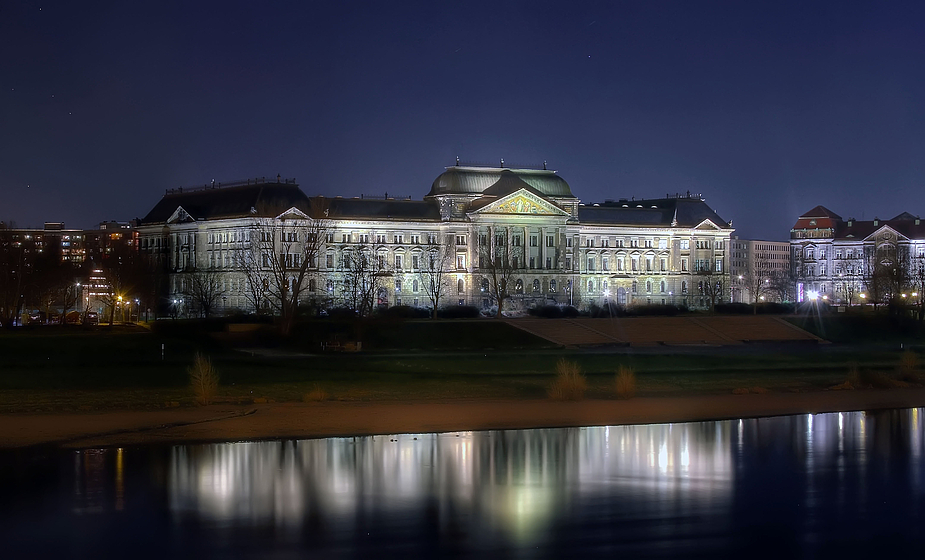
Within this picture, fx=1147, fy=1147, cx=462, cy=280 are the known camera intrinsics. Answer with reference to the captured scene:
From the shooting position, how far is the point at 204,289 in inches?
4840

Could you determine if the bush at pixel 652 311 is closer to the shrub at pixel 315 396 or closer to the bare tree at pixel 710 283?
the bare tree at pixel 710 283

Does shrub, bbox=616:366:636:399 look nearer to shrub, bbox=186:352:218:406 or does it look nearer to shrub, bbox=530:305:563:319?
shrub, bbox=186:352:218:406

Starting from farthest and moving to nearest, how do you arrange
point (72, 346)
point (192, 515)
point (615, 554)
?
point (72, 346), point (192, 515), point (615, 554)

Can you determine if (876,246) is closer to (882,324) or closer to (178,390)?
(882,324)

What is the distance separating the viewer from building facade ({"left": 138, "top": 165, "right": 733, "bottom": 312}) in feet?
433

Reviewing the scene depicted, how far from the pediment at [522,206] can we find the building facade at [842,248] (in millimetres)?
42493

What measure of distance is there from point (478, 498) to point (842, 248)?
165 metres

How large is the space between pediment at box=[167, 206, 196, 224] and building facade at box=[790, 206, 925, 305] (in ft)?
279

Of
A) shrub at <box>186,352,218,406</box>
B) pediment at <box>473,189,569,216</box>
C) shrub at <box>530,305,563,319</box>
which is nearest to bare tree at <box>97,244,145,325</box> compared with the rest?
shrub at <box>530,305,563,319</box>

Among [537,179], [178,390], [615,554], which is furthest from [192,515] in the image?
[537,179]

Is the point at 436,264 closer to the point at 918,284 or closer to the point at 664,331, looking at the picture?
the point at 664,331

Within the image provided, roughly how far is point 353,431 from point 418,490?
34.6 feet

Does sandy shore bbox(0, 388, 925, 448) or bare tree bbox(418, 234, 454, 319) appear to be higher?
bare tree bbox(418, 234, 454, 319)

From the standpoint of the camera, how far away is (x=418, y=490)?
3125cm
